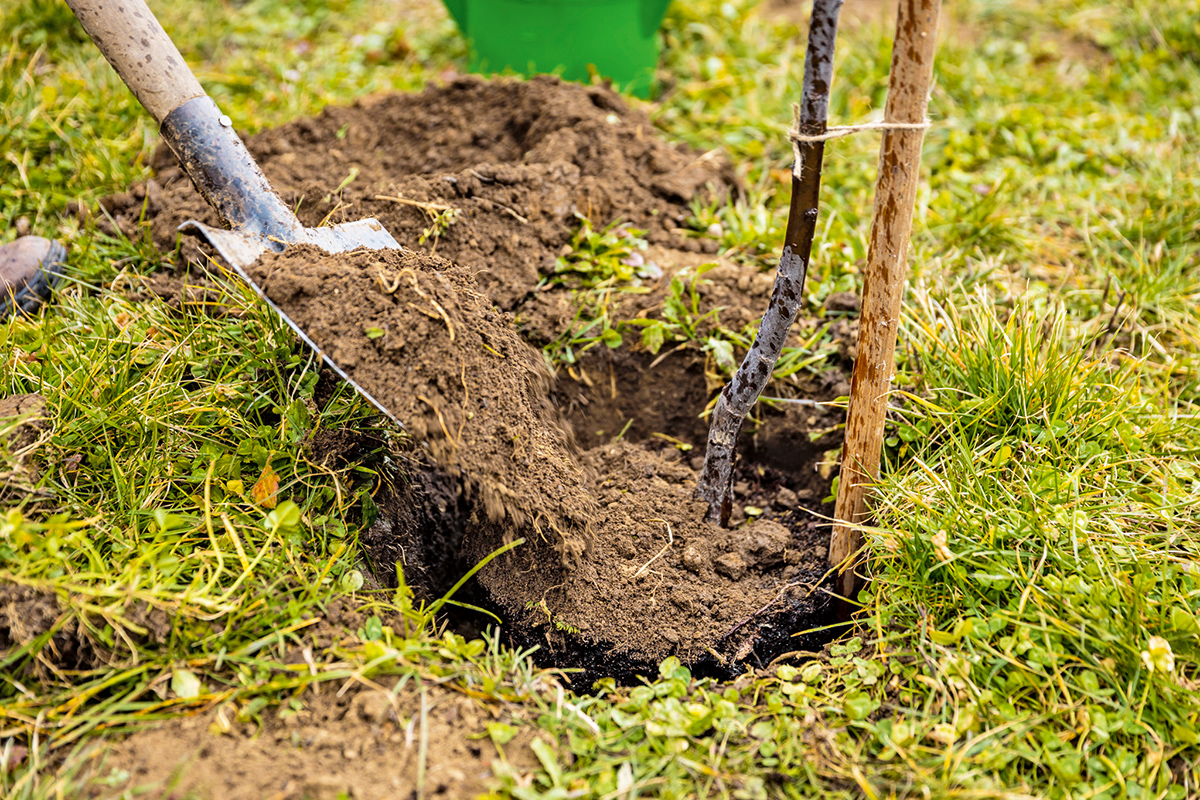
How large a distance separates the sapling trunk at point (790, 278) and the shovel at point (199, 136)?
0.97 m

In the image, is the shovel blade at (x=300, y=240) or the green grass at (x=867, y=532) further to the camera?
the shovel blade at (x=300, y=240)

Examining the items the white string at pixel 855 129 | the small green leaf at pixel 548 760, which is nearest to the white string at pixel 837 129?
the white string at pixel 855 129

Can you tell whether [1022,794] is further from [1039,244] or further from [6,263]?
[6,263]

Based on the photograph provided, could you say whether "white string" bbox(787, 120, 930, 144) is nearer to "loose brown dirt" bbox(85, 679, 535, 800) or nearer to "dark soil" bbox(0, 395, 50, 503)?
"loose brown dirt" bbox(85, 679, 535, 800)

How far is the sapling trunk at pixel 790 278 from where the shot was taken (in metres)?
1.49

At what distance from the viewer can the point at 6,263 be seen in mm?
2393

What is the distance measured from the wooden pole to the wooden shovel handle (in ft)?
5.57

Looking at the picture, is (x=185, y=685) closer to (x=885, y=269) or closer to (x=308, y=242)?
(x=308, y=242)

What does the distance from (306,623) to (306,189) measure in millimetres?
1465

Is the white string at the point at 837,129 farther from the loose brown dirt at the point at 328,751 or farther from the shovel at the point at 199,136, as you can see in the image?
the loose brown dirt at the point at 328,751

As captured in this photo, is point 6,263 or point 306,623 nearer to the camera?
point 306,623

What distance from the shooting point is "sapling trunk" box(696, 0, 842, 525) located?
1491 millimetres

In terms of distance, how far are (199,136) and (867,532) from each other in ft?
6.32

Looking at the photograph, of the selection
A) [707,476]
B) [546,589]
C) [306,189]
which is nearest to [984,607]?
[707,476]
